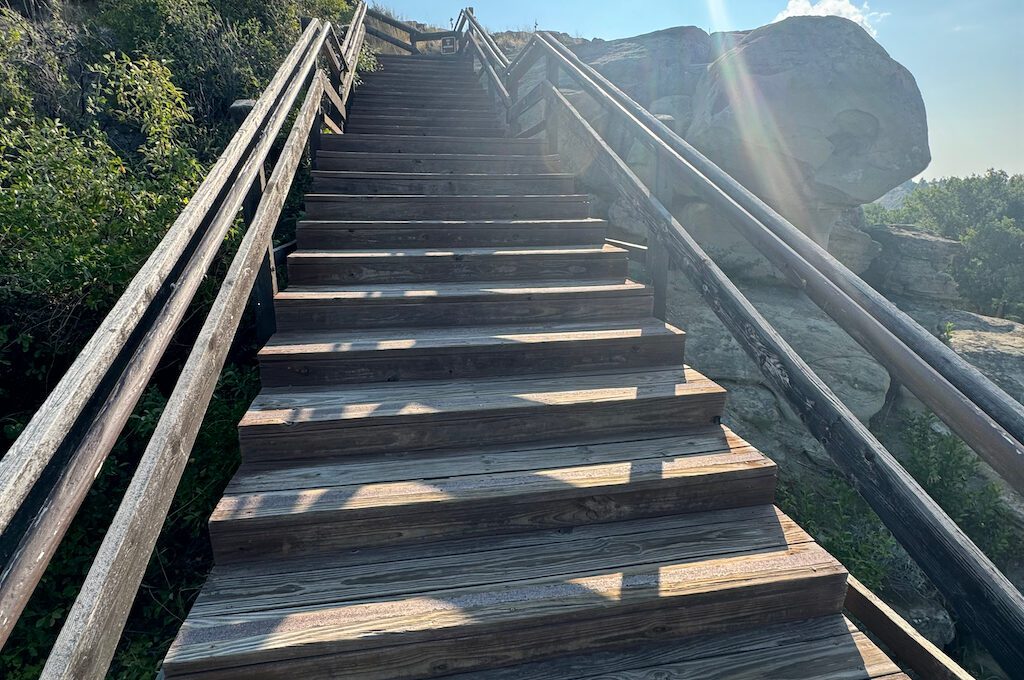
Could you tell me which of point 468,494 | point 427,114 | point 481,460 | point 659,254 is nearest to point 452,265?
point 659,254

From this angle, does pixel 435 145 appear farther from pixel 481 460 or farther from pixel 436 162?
pixel 481 460

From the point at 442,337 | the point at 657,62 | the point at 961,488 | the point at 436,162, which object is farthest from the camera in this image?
the point at 657,62

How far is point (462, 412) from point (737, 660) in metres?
1.33

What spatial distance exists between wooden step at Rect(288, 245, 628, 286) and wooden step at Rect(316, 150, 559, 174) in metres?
1.46

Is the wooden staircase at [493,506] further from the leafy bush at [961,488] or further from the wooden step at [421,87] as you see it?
the wooden step at [421,87]

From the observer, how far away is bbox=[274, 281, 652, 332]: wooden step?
277 cm

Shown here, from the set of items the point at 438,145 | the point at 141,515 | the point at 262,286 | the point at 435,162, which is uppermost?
the point at 438,145

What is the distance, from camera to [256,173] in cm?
252

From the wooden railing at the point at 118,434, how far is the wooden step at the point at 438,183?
5.70ft

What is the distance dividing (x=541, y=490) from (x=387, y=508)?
1.89 feet

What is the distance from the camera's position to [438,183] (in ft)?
13.9

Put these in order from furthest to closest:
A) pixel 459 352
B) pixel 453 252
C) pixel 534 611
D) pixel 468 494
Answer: pixel 453 252
pixel 459 352
pixel 468 494
pixel 534 611

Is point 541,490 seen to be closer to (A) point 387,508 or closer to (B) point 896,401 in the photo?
(A) point 387,508

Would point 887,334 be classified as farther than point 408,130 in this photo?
No
